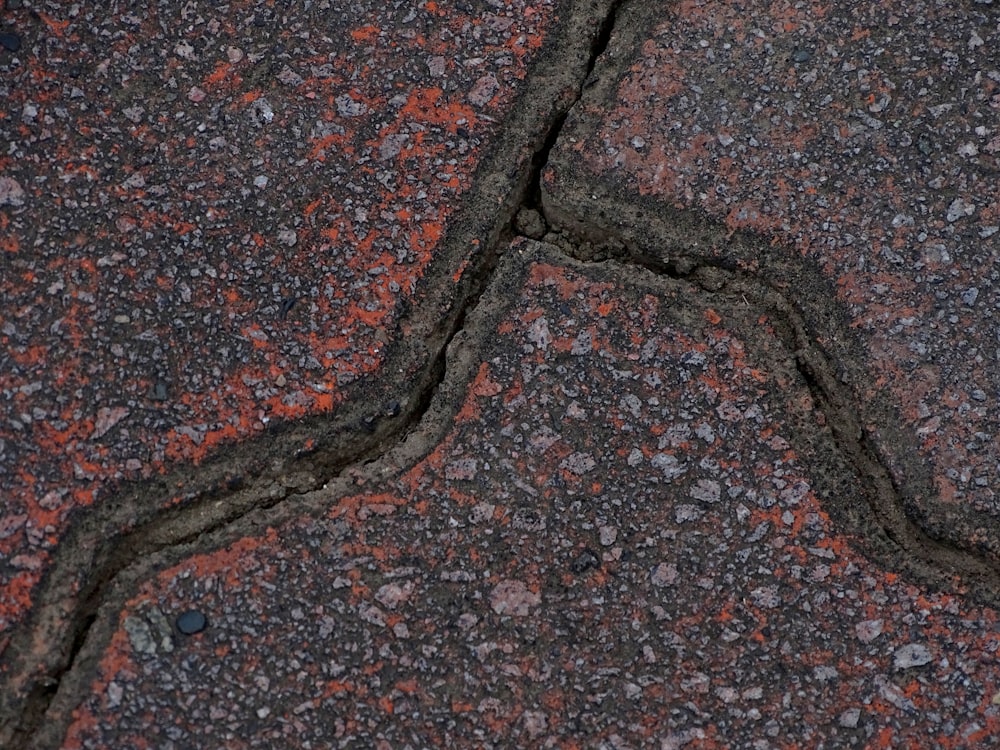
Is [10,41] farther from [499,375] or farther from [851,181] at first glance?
[851,181]

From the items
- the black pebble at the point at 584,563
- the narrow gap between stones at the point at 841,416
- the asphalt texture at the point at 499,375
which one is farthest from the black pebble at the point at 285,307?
the black pebble at the point at 584,563

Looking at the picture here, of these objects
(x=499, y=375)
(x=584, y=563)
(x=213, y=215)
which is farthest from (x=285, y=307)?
(x=584, y=563)

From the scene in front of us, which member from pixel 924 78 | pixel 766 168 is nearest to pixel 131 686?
pixel 766 168

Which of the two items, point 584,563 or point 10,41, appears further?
point 10,41

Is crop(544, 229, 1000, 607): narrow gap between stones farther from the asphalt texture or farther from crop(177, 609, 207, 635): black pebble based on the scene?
crop(177, 609, 207, 635): black pebble

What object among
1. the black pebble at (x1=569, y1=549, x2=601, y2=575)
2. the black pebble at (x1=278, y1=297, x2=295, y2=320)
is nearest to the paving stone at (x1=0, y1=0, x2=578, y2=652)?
the black pebble at (x1=278, y1=297, x2=295, y2=320)

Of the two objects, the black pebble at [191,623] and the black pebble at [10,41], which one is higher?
the black pebble at [10,41]

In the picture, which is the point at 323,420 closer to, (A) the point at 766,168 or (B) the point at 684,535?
(B) the point at 684,535

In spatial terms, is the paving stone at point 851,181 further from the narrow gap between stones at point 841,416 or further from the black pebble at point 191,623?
the black pebble at point 191,623
